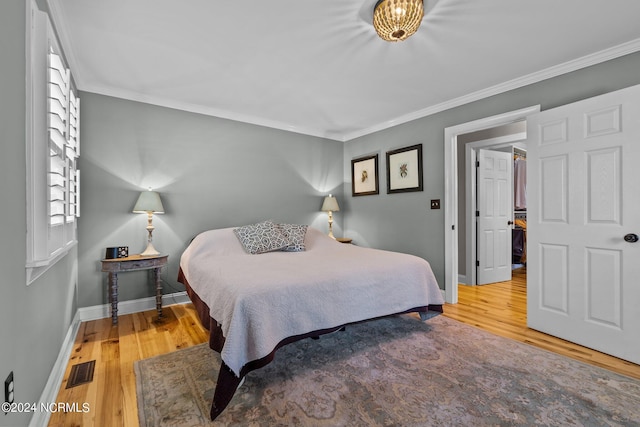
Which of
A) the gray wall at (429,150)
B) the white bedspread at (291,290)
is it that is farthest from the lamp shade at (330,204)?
the white bedspread at (291,290)

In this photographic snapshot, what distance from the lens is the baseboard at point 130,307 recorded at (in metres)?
2.88

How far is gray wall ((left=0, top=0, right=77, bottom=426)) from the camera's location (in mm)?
1052

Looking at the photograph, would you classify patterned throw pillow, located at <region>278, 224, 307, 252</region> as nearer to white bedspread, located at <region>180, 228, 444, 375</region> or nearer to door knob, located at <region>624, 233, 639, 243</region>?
white bedspread, located at <region>180, 228, 444, 375</region>

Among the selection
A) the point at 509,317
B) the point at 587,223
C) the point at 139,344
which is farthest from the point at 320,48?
the point at 509,317

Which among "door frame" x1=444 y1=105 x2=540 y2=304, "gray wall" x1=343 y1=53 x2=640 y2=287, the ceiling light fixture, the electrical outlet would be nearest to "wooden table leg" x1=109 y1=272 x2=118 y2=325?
the electrical outlet

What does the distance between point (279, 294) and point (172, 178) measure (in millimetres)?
2323

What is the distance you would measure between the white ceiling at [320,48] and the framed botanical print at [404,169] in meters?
0.67

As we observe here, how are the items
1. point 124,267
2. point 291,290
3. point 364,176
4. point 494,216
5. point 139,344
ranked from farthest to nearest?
point 364,176, point 494,216, point 124,267, point 139,344, point 291,290

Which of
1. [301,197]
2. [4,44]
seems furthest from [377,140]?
[4,44]

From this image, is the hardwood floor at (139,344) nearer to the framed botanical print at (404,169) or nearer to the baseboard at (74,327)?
the baseboard at (74,327)

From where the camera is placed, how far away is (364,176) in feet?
14.9

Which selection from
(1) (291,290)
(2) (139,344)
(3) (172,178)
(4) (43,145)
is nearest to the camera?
(4) (43,145)

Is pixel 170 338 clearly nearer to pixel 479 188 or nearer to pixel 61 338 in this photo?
pixel 61 338

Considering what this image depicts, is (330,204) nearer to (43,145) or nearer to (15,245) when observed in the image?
(43,145)
